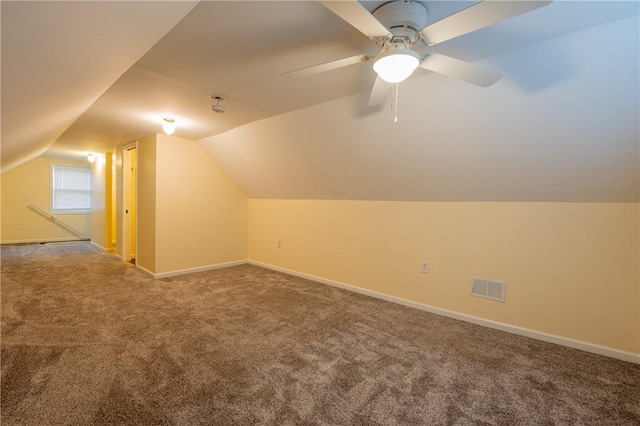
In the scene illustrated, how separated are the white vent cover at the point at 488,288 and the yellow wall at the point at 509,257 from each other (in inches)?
1.9

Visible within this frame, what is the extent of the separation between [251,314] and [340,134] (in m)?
2.05

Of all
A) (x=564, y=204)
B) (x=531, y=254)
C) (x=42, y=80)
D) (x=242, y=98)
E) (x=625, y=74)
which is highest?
(x=242, y=98)

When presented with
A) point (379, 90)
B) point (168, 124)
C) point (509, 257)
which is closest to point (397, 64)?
point (379, 90)

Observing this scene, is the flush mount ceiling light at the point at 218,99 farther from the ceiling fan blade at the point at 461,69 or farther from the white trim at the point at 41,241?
the white trim at the point at 41,241

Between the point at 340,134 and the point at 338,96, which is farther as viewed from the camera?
the point at 340,134

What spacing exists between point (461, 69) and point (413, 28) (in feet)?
1.08

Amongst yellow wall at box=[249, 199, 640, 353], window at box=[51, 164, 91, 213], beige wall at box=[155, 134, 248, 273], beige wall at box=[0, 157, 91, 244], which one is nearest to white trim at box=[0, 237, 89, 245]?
beige wall at box=[0, 157, 91, 244]

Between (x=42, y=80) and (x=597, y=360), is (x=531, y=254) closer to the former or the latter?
(x=597, y=360)

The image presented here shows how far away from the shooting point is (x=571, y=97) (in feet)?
5.76

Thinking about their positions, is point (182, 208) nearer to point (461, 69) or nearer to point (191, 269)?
point (191, 269)

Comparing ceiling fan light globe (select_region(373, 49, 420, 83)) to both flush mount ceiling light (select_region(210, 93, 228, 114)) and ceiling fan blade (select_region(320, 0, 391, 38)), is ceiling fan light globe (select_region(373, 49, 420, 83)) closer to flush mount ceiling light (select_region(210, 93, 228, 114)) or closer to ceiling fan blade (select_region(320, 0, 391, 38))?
ceiling fan blade (select_region(320, 0, 391, 38))

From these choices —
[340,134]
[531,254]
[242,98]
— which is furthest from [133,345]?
[531,254]

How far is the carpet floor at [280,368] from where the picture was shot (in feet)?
4.99

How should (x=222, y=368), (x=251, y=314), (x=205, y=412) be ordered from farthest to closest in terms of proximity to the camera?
(x=251, y=314) < (x=222, y=368) < (x=205, y=412)
